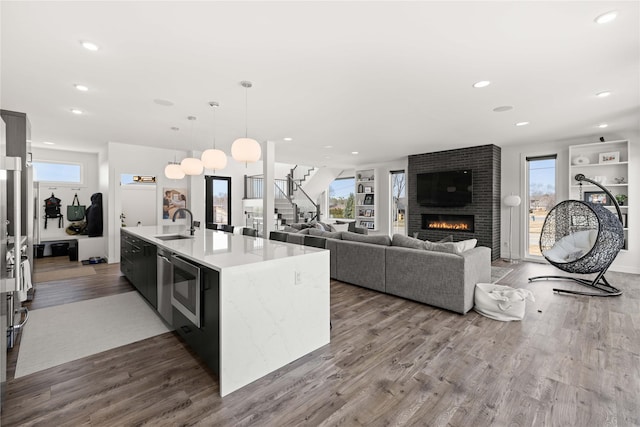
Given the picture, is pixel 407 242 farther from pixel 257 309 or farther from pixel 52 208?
pixel 52 208

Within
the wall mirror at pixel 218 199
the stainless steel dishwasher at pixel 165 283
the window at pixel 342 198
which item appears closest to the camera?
the stainless steel dishwasher at pixel 165 283

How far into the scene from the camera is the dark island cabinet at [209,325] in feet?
6.76

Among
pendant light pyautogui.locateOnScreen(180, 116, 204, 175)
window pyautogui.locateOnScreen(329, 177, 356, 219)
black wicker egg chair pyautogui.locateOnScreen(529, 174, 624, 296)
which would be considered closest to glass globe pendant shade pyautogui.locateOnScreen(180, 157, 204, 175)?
pendant light pyautogui.locateOnScreen(180, 116, 204, 175)

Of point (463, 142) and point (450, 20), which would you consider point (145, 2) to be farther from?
point (463, 142)

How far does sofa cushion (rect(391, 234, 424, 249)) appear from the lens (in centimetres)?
389

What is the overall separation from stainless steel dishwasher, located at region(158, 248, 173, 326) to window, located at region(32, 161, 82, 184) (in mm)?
6283

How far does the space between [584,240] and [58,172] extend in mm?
10990

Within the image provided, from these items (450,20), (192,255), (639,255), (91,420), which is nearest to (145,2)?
(192,255)

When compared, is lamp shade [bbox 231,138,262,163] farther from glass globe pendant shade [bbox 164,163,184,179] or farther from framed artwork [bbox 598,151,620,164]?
framed artwork [bbox 598,151,620,164]

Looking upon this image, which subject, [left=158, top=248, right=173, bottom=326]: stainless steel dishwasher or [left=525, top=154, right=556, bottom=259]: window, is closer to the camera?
[left=158, top=248, right=173, bottom=326]: stainless steel dishwasher

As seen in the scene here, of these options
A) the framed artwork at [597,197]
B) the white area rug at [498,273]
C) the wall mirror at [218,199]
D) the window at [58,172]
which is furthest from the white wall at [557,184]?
the window at [58,172]

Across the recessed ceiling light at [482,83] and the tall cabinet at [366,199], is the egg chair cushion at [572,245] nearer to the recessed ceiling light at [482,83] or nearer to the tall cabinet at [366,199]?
the recessed ceiling light at [482,83]

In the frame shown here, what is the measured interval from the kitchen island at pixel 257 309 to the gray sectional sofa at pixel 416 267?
1559 mm

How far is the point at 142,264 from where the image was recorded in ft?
12.4
